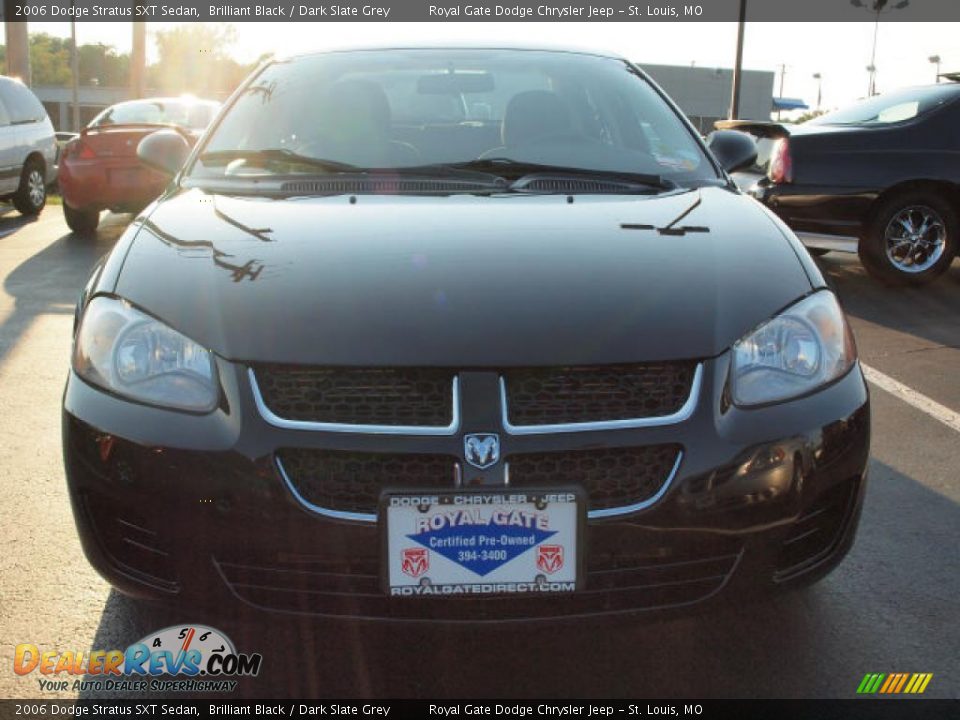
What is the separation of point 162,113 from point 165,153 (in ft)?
31.0

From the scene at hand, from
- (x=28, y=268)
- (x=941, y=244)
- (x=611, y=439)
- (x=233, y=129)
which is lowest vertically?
(x=28, y=268)

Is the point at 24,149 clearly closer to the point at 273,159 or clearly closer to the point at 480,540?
the point at 273,159

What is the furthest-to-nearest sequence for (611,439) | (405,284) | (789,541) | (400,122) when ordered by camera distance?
(400,122)
(405,284)
(789,541)
(611,439)

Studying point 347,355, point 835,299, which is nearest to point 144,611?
point 347,355

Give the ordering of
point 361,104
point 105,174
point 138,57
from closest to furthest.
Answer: point 361,104
point 105,174
point 138,57

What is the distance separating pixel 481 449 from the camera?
79.7 inches

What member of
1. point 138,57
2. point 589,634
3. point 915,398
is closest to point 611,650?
point 589,634

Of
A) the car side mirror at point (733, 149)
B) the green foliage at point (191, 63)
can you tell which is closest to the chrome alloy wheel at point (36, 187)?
the car side mirror at point (733, 149)

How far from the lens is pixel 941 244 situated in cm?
751

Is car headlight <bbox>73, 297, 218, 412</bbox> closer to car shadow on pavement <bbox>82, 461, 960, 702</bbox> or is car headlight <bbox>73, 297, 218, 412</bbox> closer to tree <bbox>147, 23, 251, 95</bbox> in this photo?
car shadow on pavement <bbox>82, 461, 960, 702</bbox>

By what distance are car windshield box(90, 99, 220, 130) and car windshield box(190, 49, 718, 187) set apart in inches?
356

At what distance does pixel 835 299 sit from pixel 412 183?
119cm

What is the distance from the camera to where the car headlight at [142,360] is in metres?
2.17

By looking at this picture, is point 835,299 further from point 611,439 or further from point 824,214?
point 824,214
